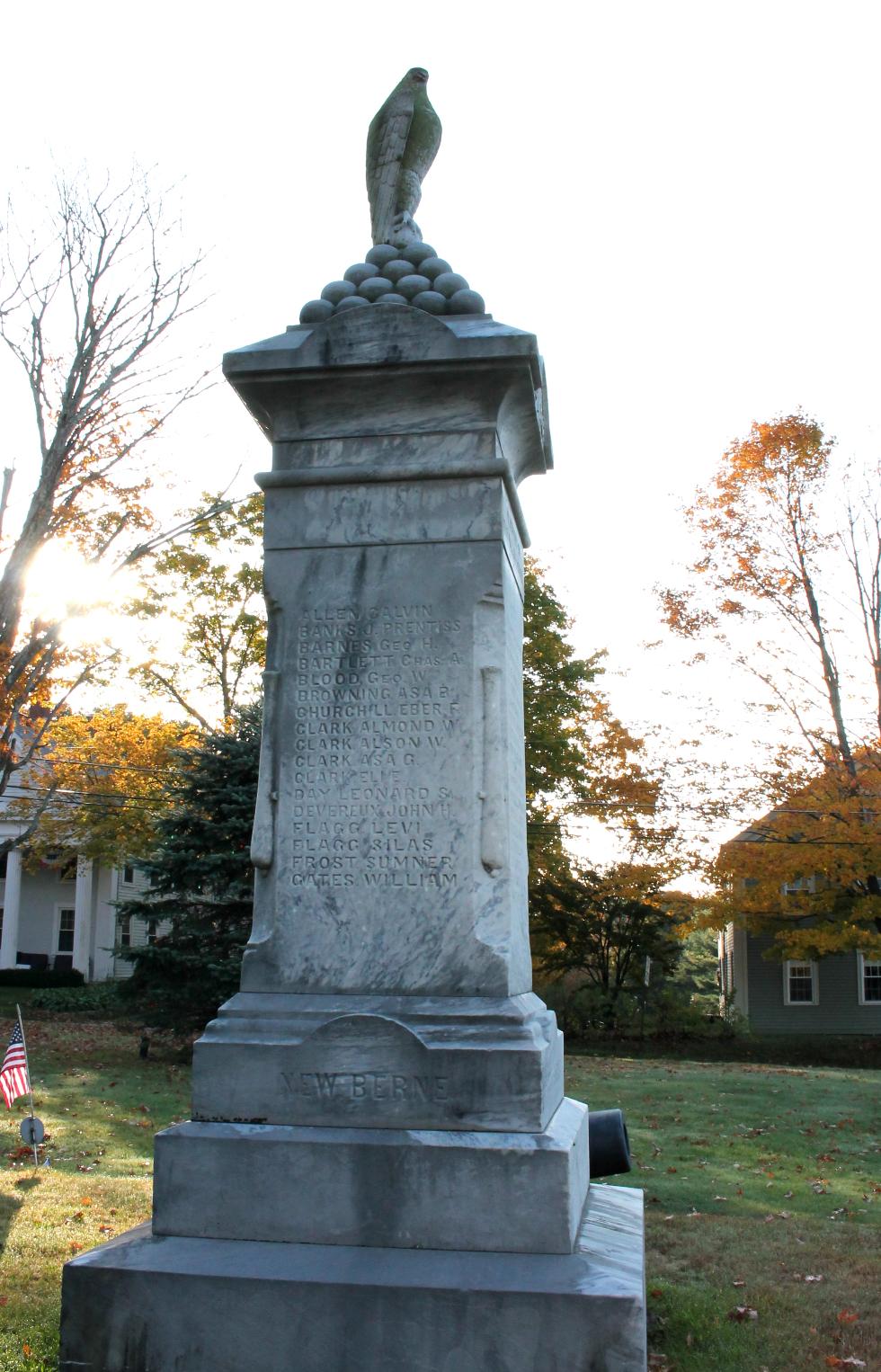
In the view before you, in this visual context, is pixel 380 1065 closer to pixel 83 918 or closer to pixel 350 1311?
pixel 350 1311

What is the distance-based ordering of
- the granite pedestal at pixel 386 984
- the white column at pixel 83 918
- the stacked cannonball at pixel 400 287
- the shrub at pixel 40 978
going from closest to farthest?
the granite pedestal at pixel 386 984
the stacked cannonball at pixel 400 287
the shrub at pixel 40 978
the white column at pixel 83 918

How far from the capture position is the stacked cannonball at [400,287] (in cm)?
521

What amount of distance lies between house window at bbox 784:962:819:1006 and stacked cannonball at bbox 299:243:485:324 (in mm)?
31993

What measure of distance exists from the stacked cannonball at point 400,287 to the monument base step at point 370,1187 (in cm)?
328

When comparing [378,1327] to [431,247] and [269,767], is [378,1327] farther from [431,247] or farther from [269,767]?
[431,247]

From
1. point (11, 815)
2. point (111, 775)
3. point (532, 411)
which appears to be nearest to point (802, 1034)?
point (111, 775)

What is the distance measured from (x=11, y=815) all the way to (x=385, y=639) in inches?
1143

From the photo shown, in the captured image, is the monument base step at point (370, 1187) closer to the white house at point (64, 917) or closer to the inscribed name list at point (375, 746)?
the inscribed name list at point (375, 746)

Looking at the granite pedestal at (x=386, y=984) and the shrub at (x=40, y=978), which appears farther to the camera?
the shrub at (x=40, y=978)

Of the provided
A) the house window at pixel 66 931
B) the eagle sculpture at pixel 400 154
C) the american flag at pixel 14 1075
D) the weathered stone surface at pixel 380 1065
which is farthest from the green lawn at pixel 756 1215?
the house window at pixel 66 931

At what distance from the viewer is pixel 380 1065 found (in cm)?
429

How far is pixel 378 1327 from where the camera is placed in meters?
3.77

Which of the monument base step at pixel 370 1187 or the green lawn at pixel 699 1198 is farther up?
the monument base step at pixel 370 1187

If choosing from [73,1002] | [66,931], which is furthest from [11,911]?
[73,1002]
